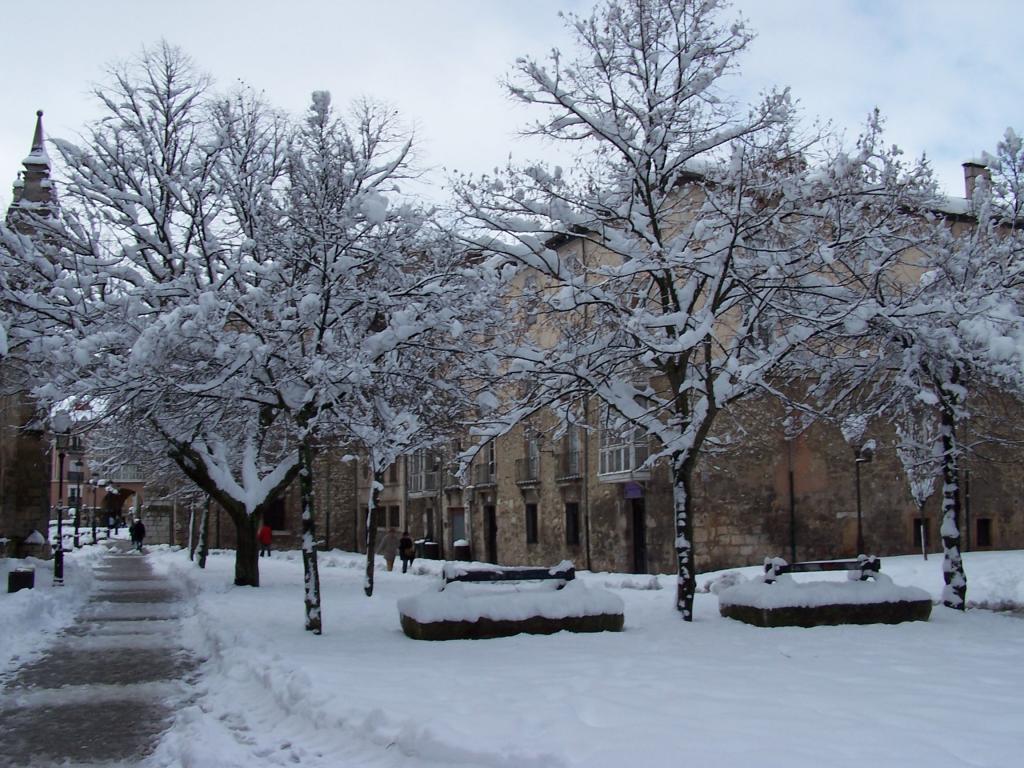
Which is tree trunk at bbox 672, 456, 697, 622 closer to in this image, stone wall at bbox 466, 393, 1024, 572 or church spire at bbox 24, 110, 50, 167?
stone wall at bbox 466, 393, 1024, 572

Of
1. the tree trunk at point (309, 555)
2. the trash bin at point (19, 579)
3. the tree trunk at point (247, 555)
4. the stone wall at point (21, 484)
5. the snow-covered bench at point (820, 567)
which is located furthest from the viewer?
the stone wall at point (21, 484)

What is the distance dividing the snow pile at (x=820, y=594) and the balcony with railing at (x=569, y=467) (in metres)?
17.7

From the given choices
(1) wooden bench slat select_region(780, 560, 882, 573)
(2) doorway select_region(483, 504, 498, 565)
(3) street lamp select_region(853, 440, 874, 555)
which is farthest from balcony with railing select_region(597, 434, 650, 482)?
(1) wooden bench slat select_region(780, 560, 882, 573)

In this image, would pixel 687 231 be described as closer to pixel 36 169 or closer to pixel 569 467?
pixel 569 467

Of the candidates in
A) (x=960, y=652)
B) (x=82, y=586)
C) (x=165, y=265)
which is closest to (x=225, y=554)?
(x=82, y=586)

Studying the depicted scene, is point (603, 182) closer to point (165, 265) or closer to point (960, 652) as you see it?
point (960, 652)

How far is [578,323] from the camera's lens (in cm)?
1458

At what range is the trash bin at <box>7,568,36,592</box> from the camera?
1755 centimetres

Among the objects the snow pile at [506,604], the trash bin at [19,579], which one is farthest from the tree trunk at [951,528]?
the trash bin at [19,579]

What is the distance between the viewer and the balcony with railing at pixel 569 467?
30547 mm

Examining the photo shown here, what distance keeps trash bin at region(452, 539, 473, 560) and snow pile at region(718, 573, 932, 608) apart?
24.2 metres

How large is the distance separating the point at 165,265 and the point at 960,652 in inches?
582

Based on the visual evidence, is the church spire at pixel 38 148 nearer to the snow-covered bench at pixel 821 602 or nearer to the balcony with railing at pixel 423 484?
the balcony with railing at pixel 423 484

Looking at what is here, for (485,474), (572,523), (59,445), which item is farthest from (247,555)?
(485,474)
